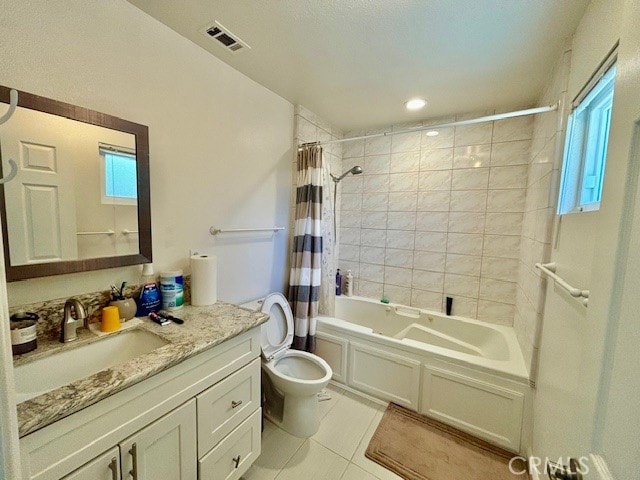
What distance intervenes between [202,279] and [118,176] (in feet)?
2.15

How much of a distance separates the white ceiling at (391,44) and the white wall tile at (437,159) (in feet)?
1.50

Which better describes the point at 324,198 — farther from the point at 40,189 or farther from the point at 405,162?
the point at 40,189

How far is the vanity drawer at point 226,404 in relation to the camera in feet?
3.64

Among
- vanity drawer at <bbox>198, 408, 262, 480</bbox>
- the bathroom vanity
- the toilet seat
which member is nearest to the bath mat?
the toilet seat

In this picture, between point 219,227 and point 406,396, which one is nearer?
point 219,227

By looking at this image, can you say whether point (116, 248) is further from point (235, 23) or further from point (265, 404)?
point (265, 404)

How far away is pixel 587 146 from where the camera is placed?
3.85ft

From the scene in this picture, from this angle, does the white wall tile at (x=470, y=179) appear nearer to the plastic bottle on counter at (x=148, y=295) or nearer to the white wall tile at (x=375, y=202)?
the white wall tile at (x=375, y=202)

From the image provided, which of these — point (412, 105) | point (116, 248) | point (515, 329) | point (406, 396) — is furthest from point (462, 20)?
point (406, 396)

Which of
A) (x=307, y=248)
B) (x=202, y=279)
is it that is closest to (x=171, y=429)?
(x=202, y=279)

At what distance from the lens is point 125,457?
85 cm

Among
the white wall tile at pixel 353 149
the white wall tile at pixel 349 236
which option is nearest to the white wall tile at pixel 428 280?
the white wall tile at pixel 349 236

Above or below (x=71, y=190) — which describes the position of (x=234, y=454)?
below

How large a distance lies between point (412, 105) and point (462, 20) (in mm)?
944
